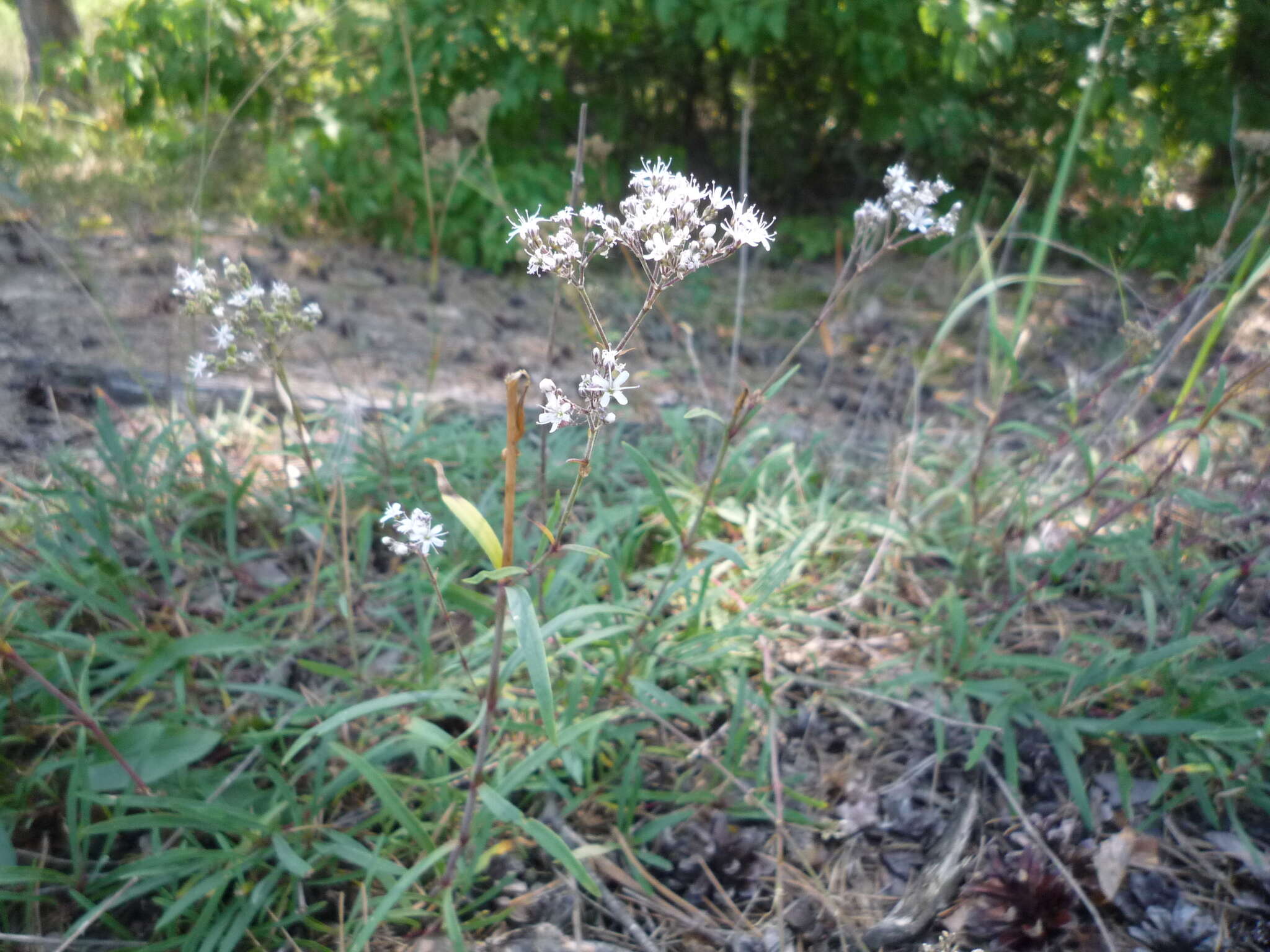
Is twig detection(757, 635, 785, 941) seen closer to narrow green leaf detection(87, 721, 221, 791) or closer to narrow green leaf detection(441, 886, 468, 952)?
narrow green leaf detection(441, 886, 468, 952)

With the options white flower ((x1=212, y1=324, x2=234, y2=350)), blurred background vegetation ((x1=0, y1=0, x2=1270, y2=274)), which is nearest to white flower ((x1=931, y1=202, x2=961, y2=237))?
white flower ((x1=212, y1=324, x2=234, y2=350))

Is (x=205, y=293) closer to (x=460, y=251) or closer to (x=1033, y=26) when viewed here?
(x=460, y=251)

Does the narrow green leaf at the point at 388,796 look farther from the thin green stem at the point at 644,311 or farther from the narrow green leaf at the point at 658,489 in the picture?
the thin green stem at the point at 644,311

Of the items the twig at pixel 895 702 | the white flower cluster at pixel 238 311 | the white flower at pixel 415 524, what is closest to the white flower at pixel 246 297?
the white flower cluster at pixel 238 311

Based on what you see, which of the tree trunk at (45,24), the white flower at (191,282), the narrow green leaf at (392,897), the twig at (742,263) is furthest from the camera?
the tree trunk at (45,24)

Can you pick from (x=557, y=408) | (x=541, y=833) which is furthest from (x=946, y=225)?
(x=541, y=833)

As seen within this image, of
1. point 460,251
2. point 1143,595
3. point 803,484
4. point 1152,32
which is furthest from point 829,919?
point 1152,32
